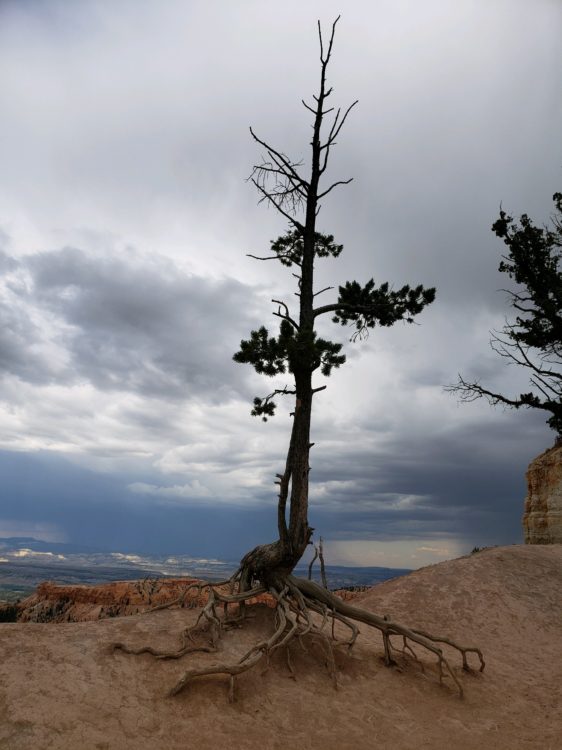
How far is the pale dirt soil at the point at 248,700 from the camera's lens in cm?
783

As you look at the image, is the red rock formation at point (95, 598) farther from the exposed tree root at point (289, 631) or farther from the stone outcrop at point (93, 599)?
the exposed tree root at point (289, 631)

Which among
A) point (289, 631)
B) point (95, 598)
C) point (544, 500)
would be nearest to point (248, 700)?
point (289, 631)

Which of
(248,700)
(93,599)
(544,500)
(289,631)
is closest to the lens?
(248,700)

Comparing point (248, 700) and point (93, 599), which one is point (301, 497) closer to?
point (248, 700)

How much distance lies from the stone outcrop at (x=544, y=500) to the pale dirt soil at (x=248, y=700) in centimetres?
1451

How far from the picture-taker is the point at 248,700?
9.21 metres

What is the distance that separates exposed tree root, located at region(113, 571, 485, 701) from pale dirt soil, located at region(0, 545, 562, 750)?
0.22m

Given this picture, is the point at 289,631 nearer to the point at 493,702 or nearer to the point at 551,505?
the point at 493,702

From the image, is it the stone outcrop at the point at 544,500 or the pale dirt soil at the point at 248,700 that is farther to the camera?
the stone outcrop at the point at 544,500

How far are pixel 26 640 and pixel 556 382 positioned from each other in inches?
843

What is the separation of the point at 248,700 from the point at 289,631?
188 centimetres

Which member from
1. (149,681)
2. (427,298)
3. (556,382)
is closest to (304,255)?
(427,298)

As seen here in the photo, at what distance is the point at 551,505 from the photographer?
88.8 ft

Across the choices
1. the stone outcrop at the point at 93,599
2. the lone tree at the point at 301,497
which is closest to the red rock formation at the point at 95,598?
the stone outcrop at the point at 93,599
